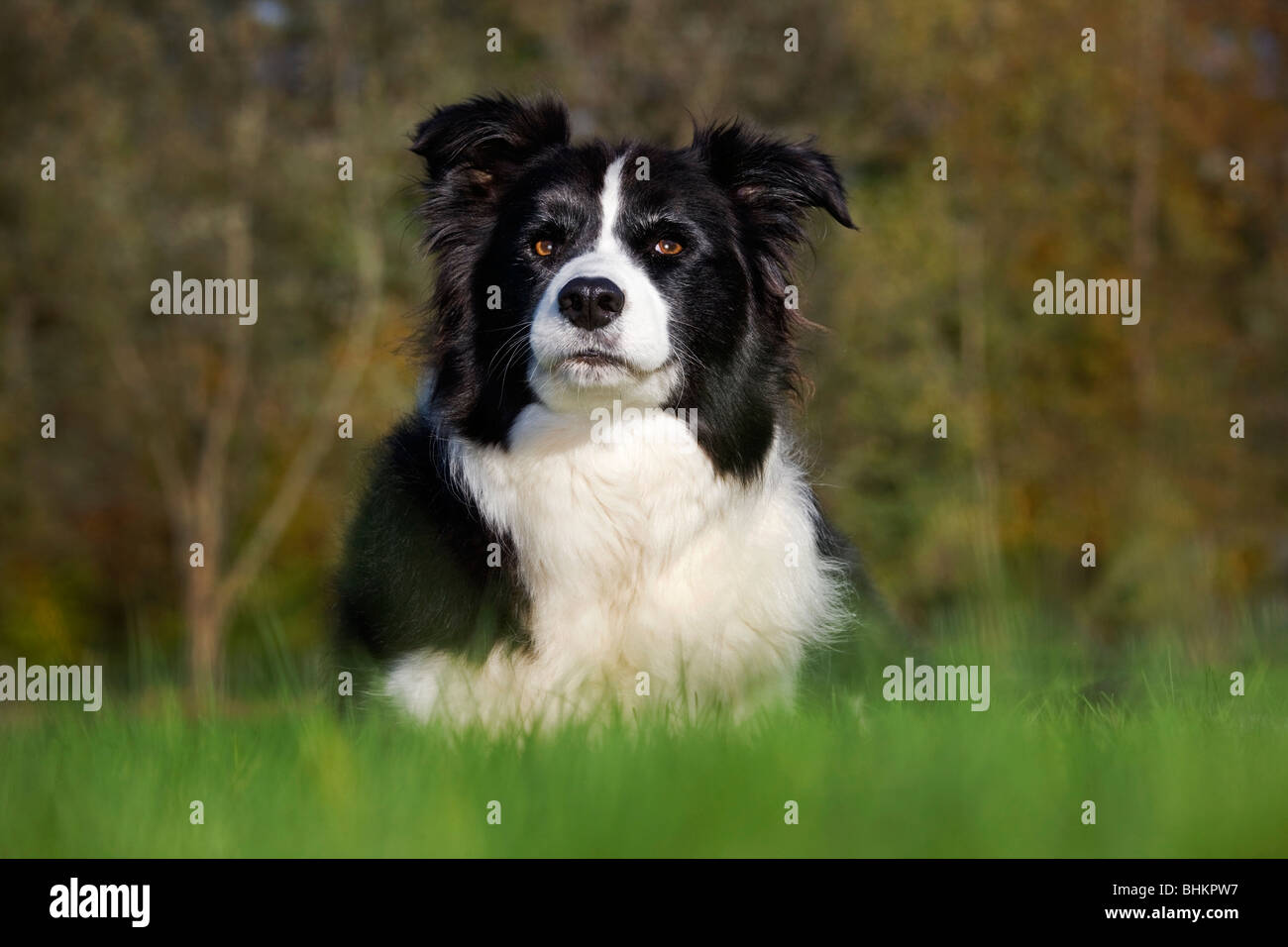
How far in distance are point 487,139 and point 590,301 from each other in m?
1.26

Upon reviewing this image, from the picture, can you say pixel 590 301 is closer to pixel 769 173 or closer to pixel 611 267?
pixel 611 267

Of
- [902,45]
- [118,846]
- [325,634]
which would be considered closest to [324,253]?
[902,45]

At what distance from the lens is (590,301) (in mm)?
5184

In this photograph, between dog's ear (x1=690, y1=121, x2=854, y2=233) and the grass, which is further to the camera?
dog's ear (x1=690, y1=121, x2=854, y2=233)

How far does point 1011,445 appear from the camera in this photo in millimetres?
25000

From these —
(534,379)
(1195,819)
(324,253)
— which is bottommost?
(1195,819)

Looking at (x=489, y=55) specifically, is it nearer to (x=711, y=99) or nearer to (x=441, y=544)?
(x=711, y=99)

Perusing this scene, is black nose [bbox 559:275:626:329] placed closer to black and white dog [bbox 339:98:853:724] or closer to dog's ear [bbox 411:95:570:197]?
black and white dog [bbox 339:98:853:724]

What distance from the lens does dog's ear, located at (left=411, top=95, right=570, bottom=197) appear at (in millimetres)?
5801

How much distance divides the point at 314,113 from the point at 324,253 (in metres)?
2.85

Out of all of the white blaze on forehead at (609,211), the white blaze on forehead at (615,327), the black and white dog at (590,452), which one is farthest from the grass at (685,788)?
the white blaze on forehead at (609,211)

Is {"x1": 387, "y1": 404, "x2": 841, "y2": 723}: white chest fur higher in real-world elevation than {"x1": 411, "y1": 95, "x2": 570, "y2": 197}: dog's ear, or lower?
lower

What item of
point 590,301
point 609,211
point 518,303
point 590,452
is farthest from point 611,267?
point 590,452

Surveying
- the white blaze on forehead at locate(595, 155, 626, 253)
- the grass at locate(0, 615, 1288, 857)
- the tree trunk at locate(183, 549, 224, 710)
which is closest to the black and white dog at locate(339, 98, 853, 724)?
the white blaze on forehead at locate(595, 155, 626, 253)
